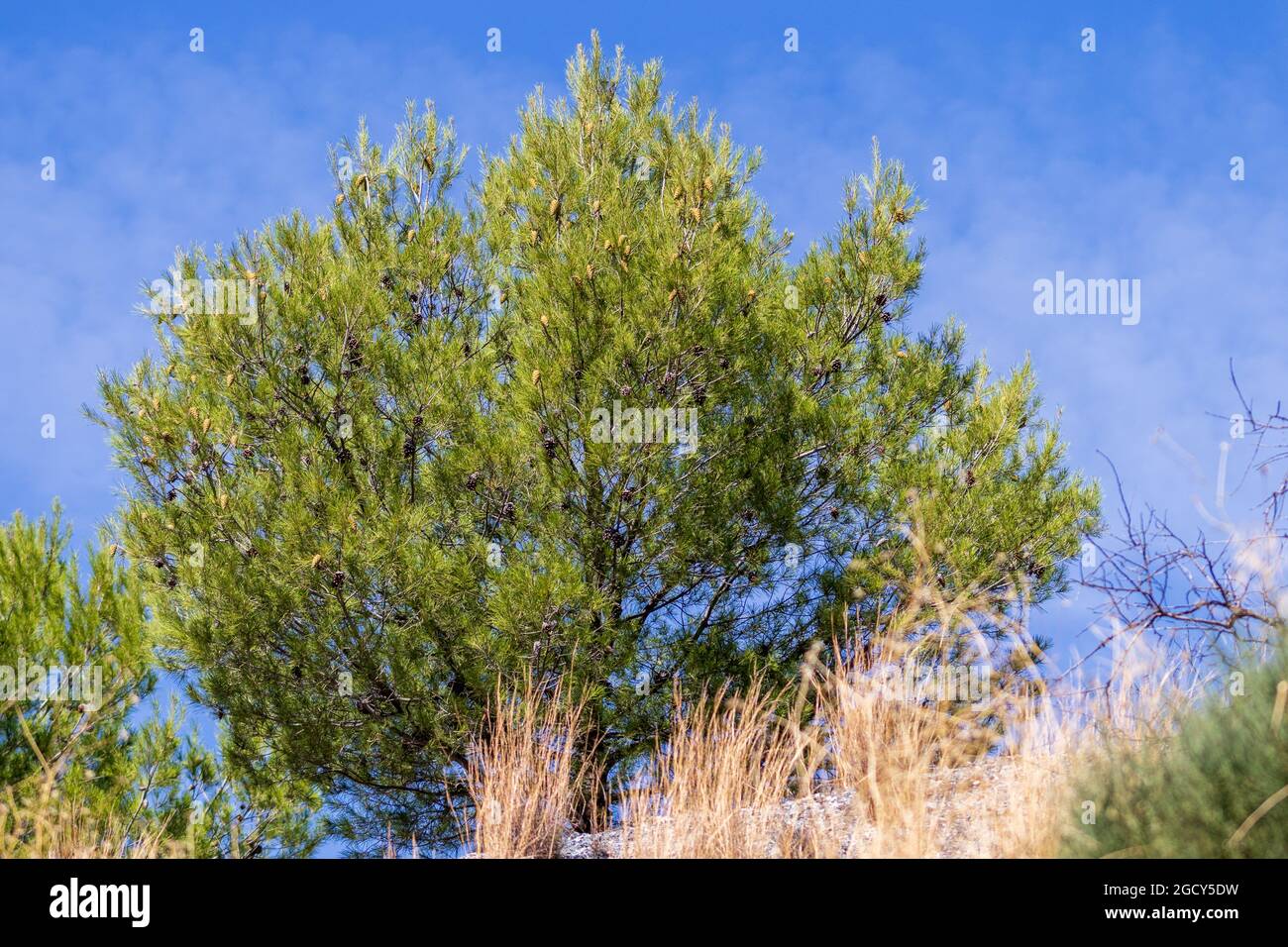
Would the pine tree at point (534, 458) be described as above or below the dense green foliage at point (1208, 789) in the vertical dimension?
above

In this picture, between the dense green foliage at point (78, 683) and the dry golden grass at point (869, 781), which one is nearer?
the dry golden grass at point (869, 781)

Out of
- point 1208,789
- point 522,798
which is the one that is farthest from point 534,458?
point 1208,789

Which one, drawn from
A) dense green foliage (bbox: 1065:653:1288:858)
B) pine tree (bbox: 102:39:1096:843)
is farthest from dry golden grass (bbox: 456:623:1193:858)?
pine tree (bbox: 102:39:1096:843)

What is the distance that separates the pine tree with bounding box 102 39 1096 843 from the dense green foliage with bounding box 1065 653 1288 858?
3.84m

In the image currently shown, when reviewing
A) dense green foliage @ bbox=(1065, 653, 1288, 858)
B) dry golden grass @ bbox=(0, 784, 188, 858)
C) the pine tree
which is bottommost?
dry golden grass @ bbox=(0, 784, 188, 858)

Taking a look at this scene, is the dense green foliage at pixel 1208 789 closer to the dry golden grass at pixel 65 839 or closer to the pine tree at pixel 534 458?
the pine tree at pixel 534 458

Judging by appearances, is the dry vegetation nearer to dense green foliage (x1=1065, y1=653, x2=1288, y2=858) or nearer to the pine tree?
dense green foliage (x1=1065, y1=653, x2=1288, y2=858)

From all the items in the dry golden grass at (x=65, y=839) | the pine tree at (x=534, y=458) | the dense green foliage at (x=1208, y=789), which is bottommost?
the dry golden grass at (x=65, y=839)

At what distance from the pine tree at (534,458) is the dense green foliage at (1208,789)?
3.84m

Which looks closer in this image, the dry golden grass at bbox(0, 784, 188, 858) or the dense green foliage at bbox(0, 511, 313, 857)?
the dry golden grass at bbox(0, 784, 188, 858)

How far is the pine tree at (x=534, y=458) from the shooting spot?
802cm

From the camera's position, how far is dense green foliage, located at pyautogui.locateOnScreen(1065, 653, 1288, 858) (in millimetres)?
3830

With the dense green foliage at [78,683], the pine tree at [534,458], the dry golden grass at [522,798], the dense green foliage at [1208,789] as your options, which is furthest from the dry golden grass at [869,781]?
the dense green foliage at [78,683]
